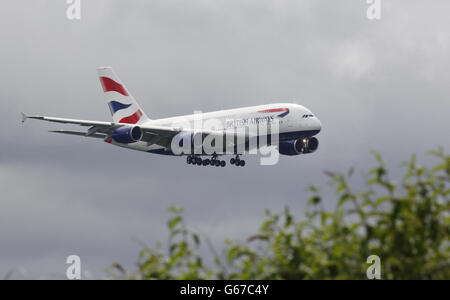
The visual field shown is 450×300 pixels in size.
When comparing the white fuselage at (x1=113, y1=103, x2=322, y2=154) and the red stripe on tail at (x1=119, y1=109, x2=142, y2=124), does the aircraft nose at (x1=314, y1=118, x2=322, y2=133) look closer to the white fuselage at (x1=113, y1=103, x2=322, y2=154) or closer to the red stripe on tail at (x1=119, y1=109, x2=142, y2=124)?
the white fuselage at (x1=113, y1=103, x2=322, y2=154)

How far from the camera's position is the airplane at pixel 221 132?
244 feet

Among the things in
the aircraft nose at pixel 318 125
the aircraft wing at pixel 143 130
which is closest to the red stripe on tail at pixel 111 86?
the aircraft wing at pixel 143 130

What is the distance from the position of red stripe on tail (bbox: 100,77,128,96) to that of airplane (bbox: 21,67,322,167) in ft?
28.3

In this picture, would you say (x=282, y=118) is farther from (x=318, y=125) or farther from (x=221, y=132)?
(x=221, y=132)

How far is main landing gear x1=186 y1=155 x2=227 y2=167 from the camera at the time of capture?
266 ft

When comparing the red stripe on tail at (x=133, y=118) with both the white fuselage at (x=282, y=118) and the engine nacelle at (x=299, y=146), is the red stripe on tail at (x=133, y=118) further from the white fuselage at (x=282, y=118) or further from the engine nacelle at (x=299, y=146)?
the engine nacelle at (x=299, y=146)

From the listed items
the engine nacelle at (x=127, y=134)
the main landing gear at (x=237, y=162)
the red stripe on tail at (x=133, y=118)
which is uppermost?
the red stripe on tail at (x=133, y=118)

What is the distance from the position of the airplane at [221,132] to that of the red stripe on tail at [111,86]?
8619 millimetres

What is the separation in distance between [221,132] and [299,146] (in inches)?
365

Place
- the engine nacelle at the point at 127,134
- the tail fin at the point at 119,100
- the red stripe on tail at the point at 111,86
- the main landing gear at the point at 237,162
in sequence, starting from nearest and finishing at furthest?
the engine nacelle at the point at 127,134 → the main landing gear at the point at 237,162 → the tail fin at the point at 119,100 → the red stripe on tail at the point at 111,86

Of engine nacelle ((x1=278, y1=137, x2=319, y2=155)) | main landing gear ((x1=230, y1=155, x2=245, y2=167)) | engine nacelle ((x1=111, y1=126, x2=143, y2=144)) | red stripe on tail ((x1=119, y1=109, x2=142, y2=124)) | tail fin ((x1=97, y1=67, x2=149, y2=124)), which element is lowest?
main landing gear ((x1=230, y1=155, x2=245, y2=167))

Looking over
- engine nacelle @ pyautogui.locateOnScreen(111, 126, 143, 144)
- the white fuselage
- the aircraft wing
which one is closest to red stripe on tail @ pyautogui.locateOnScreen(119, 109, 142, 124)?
the aircraft wing
